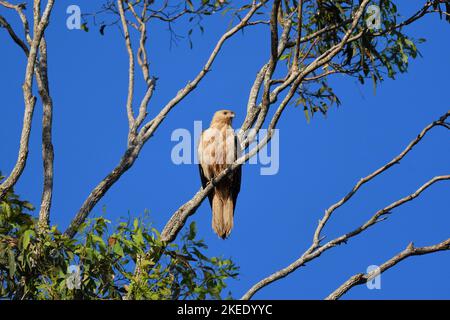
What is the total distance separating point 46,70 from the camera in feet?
33.8

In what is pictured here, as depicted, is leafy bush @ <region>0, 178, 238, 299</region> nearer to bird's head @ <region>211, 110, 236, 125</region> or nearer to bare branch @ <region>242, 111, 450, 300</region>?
bare branch @ <region>242, 111, 450, 300</region>

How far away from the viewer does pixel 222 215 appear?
11070 millimetres

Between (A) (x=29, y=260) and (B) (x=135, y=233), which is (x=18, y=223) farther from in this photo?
(B) (x=135, y=233)

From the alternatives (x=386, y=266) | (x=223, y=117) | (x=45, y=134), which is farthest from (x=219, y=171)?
(x=386, y=266)

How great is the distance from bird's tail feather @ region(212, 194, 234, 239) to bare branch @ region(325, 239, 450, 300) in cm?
342

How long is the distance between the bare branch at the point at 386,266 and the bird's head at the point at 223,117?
4.09 meters

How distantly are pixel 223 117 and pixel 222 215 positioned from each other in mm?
1235

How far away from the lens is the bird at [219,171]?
35.9 feet

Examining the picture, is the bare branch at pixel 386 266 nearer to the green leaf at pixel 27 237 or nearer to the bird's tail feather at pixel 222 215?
the green leaf at pixel 27 237

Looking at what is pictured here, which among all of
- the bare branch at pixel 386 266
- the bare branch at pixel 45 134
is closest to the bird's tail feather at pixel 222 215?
the bare branch at pixel 45 134

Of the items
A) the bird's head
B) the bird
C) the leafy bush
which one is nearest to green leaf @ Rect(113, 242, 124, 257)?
the leafy bush

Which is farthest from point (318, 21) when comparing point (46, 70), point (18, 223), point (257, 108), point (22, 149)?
point (18, 223)

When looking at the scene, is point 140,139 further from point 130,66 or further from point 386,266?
point 386,266

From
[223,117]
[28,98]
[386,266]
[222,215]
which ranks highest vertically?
[223,117]
